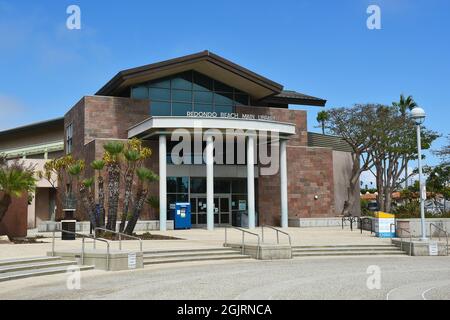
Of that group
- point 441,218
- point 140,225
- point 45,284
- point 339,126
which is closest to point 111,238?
point 140,225

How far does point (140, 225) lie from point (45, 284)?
1841 centimetres

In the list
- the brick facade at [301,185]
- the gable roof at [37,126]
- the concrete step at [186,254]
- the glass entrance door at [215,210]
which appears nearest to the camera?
the concrete step at [186,254]

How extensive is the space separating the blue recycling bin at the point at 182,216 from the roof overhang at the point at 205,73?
8.53m

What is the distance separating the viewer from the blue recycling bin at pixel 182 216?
3206 cm

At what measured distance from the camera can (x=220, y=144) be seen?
116 feet

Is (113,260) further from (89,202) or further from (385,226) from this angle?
(385,226)

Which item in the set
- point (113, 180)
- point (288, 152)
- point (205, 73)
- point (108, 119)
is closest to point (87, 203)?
point (113, 180)

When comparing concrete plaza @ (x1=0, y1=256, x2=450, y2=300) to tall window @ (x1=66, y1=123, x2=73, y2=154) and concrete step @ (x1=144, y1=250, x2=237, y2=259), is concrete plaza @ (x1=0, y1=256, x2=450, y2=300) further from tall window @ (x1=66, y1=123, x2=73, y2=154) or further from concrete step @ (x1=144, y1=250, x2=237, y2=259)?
tall window @ (x1=66, y1=123, x2=73, y2=154)

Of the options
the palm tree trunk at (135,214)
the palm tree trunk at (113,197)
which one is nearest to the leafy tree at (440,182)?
the palm tree trunk at (135,214)

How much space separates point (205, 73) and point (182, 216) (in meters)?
10.3

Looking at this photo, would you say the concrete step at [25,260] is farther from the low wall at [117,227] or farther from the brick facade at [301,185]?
the brick facade at [301,185]

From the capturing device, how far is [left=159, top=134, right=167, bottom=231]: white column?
101 feet

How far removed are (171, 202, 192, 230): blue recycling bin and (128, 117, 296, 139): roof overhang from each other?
178 inches

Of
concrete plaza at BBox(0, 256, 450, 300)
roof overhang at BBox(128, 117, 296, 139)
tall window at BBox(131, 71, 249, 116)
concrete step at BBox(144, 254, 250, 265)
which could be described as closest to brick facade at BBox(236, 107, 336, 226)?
tall window at BBox(131, 71, 249, 116)
